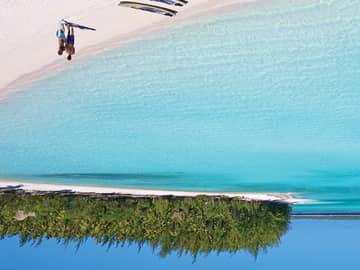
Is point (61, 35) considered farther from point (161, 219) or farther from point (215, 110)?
point (161, 219)

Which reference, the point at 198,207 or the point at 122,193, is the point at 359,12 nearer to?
the point at 198,207

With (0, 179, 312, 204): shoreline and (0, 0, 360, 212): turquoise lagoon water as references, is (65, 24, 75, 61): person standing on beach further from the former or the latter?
(0, 179, 312, 204): shoreline

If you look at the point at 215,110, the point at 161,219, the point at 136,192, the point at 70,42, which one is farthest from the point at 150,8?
the point at 161,219

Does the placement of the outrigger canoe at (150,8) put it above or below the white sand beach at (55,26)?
above

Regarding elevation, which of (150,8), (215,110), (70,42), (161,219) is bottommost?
(161,219)

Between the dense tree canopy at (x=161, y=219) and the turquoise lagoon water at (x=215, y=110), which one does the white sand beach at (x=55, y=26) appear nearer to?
the turquoise lagoon water at (x=215, y=110)

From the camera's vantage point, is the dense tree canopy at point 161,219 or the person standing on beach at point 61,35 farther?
the dense tree canopy at point 161,219

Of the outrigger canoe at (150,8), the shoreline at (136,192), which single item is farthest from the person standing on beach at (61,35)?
the shoreline at (136,192)
